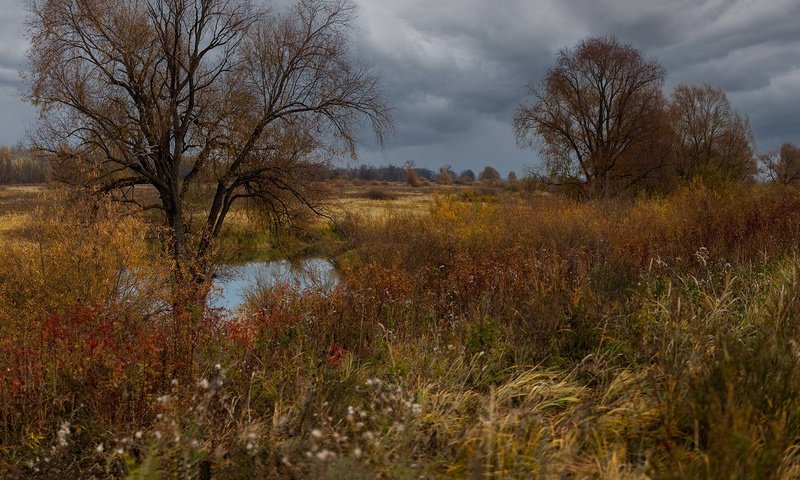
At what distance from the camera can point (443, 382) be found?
440 centimetres

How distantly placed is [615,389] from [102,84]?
16141 millimetres

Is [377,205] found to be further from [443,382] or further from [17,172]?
[17,172]

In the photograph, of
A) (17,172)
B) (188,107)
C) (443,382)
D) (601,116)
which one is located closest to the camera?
(443,382)

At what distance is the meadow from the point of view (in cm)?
302

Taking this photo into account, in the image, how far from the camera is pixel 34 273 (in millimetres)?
10344

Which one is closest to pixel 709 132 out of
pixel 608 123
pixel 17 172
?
pixel 608 123

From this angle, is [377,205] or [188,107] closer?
[188,107]

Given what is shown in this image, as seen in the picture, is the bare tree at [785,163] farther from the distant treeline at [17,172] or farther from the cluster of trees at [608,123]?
the distant treeline at [17,172]

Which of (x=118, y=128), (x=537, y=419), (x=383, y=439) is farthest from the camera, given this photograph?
(x=118, y=128)

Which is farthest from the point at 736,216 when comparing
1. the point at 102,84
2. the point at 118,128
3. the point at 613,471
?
the point at 102,84

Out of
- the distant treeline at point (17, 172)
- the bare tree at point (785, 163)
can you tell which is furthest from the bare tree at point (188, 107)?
the distant treeline at point (17, 172)

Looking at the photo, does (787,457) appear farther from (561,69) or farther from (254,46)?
(561,69)

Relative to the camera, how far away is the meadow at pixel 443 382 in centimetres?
302

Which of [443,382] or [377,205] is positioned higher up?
[377,205]
